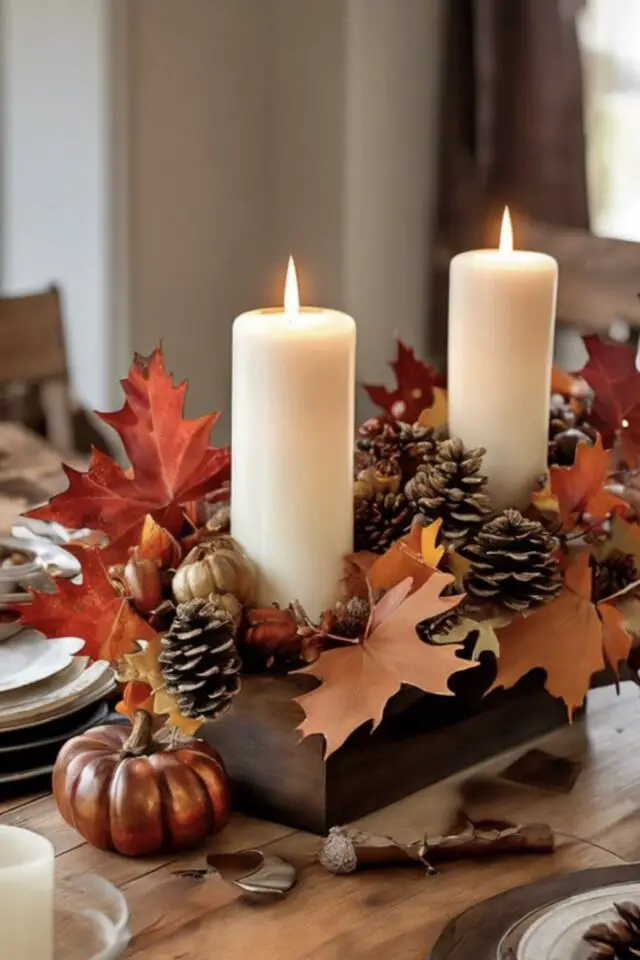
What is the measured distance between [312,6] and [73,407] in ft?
3.49

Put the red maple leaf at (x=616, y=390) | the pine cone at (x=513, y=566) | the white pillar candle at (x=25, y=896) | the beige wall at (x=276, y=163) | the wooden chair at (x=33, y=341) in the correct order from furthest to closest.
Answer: the beige wall at (x=276, y=163), the wooden chair at (x=33, y=341), the red maple leaf at (x=616, y=390), the pine cone at (x=513, y=566), the white pillar candle at (x=25, y=896)

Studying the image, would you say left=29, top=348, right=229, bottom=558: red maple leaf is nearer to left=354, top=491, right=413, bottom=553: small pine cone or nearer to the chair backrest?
left=354, top=491, right=413, bottom=553: small pine cone

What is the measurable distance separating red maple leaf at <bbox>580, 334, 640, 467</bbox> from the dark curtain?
1655 mm

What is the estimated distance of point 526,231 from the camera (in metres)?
2.63

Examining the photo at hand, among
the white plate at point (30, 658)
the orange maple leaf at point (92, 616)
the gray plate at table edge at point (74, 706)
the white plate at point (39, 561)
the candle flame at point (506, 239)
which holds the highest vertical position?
the candle flame at point (506, 239)

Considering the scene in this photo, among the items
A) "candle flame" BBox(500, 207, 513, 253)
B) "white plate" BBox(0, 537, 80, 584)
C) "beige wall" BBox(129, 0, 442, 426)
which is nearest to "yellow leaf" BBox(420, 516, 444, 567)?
"candle flame" BBox(500, 207, 513, 253)

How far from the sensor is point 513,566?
2.75ft

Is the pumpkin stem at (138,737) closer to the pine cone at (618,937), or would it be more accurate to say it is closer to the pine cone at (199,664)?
the pine cone at (199,664)

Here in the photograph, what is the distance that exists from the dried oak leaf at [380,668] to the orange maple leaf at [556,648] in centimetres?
9

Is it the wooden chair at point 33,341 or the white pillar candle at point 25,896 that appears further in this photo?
the wooden chair at point 33,341

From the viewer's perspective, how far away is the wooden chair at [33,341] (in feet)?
6.80

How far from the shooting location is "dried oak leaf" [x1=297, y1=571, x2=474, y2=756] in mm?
769

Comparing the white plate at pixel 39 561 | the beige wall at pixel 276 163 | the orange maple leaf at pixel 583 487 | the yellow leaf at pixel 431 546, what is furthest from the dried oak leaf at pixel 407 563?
the beige wall at pixel 276 163

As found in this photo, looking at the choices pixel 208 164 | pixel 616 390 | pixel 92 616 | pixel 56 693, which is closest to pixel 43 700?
pixel 56 693
